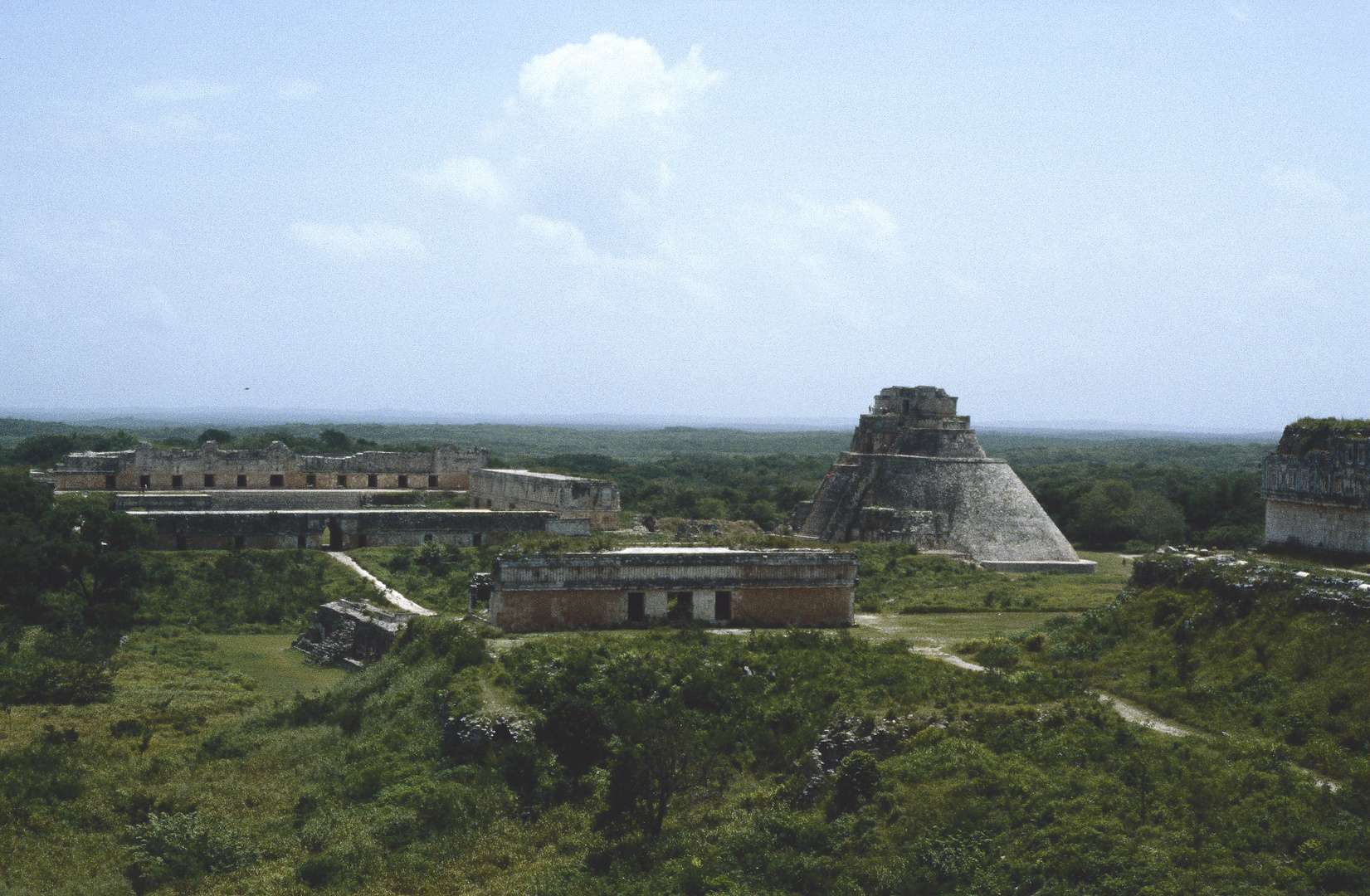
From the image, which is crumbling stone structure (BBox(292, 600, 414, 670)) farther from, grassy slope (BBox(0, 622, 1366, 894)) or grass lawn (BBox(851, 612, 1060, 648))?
grass lawn (BBox(851, 612, 1060, 648))

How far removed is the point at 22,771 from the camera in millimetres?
14406

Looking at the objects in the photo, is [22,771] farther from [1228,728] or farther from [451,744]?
[1228,728]

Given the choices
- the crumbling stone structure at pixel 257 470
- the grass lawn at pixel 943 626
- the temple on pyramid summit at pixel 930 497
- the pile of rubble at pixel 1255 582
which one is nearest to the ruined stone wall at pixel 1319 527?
the pile of rubble at pixel 1255 582

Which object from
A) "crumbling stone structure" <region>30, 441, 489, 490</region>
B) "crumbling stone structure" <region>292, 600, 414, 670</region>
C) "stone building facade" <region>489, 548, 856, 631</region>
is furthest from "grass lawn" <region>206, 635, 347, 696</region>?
"crumbling stone structure" <region>30, 441, 489, 490</region>

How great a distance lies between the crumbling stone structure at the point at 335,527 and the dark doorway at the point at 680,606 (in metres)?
12.1

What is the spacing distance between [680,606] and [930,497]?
51.0ft

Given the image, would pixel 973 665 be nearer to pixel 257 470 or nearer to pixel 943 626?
pixel 943 626

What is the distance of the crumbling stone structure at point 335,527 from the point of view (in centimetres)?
2970

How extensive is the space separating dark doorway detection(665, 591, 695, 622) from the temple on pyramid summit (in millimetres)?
13870

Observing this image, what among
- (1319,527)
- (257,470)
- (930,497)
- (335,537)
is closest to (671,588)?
(1319,527)

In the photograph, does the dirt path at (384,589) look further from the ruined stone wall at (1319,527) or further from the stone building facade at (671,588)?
the ruined stone wall at (1319,527)

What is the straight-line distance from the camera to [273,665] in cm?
2244

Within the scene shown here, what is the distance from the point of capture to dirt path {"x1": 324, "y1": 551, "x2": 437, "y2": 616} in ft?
81.0

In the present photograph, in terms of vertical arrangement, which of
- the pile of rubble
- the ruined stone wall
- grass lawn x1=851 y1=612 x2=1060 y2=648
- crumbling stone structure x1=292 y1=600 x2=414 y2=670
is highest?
the ruined stone wall
